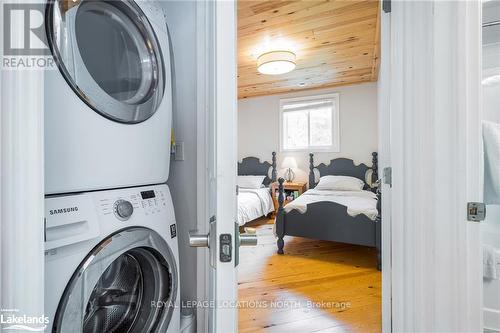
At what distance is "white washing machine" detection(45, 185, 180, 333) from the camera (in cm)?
70

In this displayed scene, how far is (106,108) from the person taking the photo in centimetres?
88

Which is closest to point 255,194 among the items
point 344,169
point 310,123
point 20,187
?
point 344,169

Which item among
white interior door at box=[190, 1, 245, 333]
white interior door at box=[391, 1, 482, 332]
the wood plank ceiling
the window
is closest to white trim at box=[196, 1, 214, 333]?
white interior door at box=[190, 1, 245, 333]

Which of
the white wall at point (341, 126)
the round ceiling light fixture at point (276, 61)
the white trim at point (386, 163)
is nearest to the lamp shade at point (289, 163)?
the white wall at point (341, 126)

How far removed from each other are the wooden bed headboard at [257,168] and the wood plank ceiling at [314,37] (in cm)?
167

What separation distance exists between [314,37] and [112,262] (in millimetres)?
2792

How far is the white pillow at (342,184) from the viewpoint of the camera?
162 inches

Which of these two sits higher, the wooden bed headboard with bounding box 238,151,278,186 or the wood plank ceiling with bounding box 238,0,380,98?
the wood plank ceiling with bounding box 238,0,380,98

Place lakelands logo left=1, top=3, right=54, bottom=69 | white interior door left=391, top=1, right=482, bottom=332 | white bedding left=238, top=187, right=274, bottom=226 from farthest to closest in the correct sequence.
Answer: white bedding left=238, top=187, right=274, bottom=226 < white interior door left=391, top=1, right=482, bottom=332 < lakelands logo left=1, top=3, right=54, bottom=69

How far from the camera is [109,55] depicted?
97 centimetres

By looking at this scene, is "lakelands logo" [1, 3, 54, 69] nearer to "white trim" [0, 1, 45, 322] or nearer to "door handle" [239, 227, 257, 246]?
"white trim" [0, 1, 45, 322]

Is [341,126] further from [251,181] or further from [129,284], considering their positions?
[129,284]

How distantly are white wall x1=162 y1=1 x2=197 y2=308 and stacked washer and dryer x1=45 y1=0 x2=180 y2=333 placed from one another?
21 centimetres

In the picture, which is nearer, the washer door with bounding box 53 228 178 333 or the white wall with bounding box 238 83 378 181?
the washer door with bounding box 53 228 178 333
